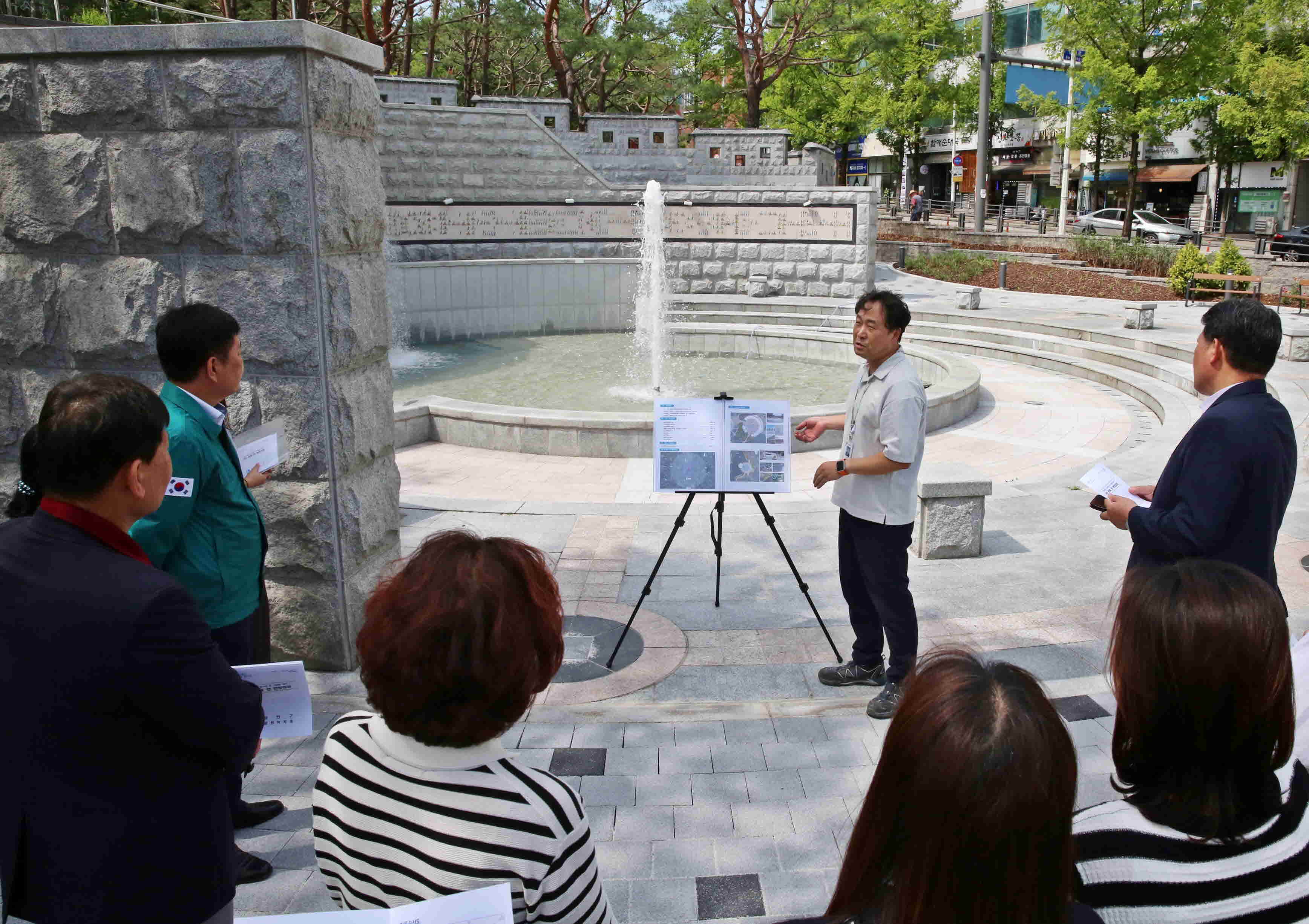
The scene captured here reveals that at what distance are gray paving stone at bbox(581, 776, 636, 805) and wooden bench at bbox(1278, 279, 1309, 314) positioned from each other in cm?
1893

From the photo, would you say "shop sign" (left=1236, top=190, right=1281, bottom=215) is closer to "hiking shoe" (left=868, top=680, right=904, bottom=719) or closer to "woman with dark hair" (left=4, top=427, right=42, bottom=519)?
"hiking shoe" (left=868, top=680, right=904, bottom=719)

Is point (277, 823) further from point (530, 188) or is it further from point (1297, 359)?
point (530, 188)

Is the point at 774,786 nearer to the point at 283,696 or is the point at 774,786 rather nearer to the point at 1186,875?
the point at 283,696

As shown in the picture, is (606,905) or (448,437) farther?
(448,437)

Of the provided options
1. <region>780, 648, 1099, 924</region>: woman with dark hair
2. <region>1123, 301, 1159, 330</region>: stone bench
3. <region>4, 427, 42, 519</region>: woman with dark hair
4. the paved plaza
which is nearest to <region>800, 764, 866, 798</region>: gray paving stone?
the paved plaza

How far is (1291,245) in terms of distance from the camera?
28.9 meters

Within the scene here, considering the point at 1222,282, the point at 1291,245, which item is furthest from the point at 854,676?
the point at 1291,245

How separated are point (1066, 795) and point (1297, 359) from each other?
15972mm

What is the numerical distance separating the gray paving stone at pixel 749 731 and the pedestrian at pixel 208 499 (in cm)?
204

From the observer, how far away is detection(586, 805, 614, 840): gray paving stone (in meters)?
3.88

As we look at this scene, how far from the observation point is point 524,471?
9742 millimetres

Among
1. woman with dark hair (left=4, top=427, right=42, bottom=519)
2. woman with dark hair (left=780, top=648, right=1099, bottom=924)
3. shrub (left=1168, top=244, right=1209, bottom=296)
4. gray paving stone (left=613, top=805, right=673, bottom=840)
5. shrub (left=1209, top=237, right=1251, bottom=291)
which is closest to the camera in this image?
woman with dark hair (left=780, top=648, right=1099, bottom=924)

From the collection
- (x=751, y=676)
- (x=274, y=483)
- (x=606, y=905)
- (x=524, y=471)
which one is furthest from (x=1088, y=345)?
(x=606, y=905)

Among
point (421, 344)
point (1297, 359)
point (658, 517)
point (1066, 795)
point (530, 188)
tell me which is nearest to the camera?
point (1066, 795)
